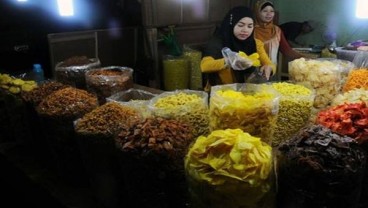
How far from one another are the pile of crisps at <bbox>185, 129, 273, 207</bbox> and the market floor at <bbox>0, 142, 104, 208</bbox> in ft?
1.32

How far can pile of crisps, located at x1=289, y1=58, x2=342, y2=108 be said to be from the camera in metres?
1.26

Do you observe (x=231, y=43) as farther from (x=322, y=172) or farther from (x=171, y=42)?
(x=322, y=172)

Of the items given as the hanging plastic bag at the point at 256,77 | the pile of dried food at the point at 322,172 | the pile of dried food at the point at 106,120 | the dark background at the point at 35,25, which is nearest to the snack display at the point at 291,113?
the pile of dried food at the point at 322,172

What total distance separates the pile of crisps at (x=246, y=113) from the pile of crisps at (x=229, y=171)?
189 mm

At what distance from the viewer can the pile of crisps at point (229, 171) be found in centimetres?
62

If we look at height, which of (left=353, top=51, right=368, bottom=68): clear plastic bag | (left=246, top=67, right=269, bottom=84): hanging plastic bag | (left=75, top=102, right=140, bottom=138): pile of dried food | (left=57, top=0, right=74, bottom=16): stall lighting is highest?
(left=57, top=0, right=74, bottom=16): stall lighting

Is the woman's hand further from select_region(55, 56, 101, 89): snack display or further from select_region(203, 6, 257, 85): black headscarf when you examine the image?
select_region(55, 56, 101, 89): snack display

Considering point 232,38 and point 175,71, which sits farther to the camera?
point 175,71

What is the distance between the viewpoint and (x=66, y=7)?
7.66ft

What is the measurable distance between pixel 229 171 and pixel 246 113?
29cm

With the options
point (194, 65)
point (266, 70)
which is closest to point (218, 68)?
point (266, 70)

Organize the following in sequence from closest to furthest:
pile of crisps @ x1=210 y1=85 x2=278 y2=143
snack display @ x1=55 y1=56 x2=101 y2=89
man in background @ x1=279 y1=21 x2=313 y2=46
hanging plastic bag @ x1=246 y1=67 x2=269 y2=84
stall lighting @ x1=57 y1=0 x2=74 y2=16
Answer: pile of crisps @ x1=210 y1=85 x2=278 y2=143 → snack display @ x1=55 y1=56 x2=101 y2=89 → hanging plastic bag @ x1=246 y1=67 x2=269 y2=84 → stall lighting @ x1=57 y1=0 x2=74 y2=16 → man in background @ x1=279 y1=21 x2=313 y2=46

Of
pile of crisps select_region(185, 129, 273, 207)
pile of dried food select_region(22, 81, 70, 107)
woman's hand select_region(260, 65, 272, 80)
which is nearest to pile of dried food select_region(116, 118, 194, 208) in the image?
pile of crisps select_region(185, 129, 273, 207)

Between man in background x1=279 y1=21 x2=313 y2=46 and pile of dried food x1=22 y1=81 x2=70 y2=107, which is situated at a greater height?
man in background x1=279 y1=21 x2=313 y2=46
